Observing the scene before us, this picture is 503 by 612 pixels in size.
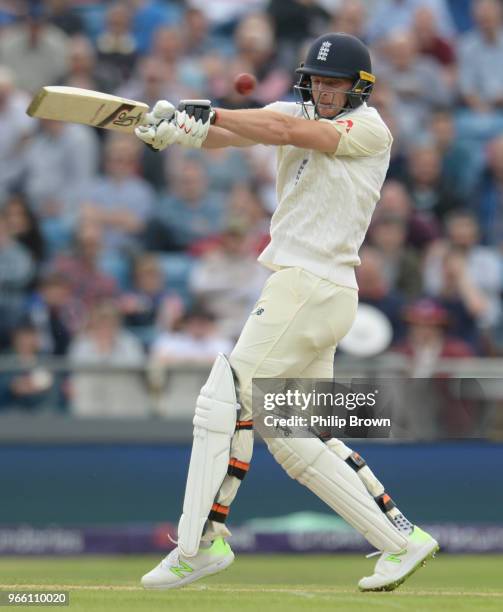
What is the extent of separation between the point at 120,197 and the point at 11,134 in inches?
41.6

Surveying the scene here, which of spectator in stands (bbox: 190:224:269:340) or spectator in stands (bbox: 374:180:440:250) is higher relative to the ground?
spectator in stands (bbox: 374:180:440:250)

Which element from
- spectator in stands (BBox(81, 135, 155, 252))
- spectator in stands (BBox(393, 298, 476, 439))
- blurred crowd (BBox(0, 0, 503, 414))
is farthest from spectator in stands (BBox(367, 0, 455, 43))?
spectator in stands (BBox(393, 298, 476, 439))

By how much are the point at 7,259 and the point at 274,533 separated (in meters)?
2.77

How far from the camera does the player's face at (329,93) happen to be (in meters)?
5.70

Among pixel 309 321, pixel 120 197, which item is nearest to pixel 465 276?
pixel 120 197

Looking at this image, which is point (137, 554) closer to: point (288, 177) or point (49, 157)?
point (49, 157)

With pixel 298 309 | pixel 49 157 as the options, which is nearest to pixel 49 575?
Answer: pixel 298 309

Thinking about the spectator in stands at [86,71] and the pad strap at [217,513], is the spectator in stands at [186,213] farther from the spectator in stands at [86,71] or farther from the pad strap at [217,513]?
the pad strap at [217,513]

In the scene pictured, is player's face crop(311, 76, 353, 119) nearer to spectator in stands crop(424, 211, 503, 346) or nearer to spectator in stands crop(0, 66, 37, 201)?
spectator in stands crop(424, 211, 503, 346)

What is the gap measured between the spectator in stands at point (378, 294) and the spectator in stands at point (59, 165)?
235 centimetres

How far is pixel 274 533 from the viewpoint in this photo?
30.8 feet

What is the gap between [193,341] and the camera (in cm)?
970

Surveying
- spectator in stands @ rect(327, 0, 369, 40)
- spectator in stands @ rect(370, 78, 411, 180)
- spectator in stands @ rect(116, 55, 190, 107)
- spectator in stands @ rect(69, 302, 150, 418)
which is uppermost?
spectator in stands @ rect(327, 0, 369, 40)

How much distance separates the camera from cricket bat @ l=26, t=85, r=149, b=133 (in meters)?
5.26
